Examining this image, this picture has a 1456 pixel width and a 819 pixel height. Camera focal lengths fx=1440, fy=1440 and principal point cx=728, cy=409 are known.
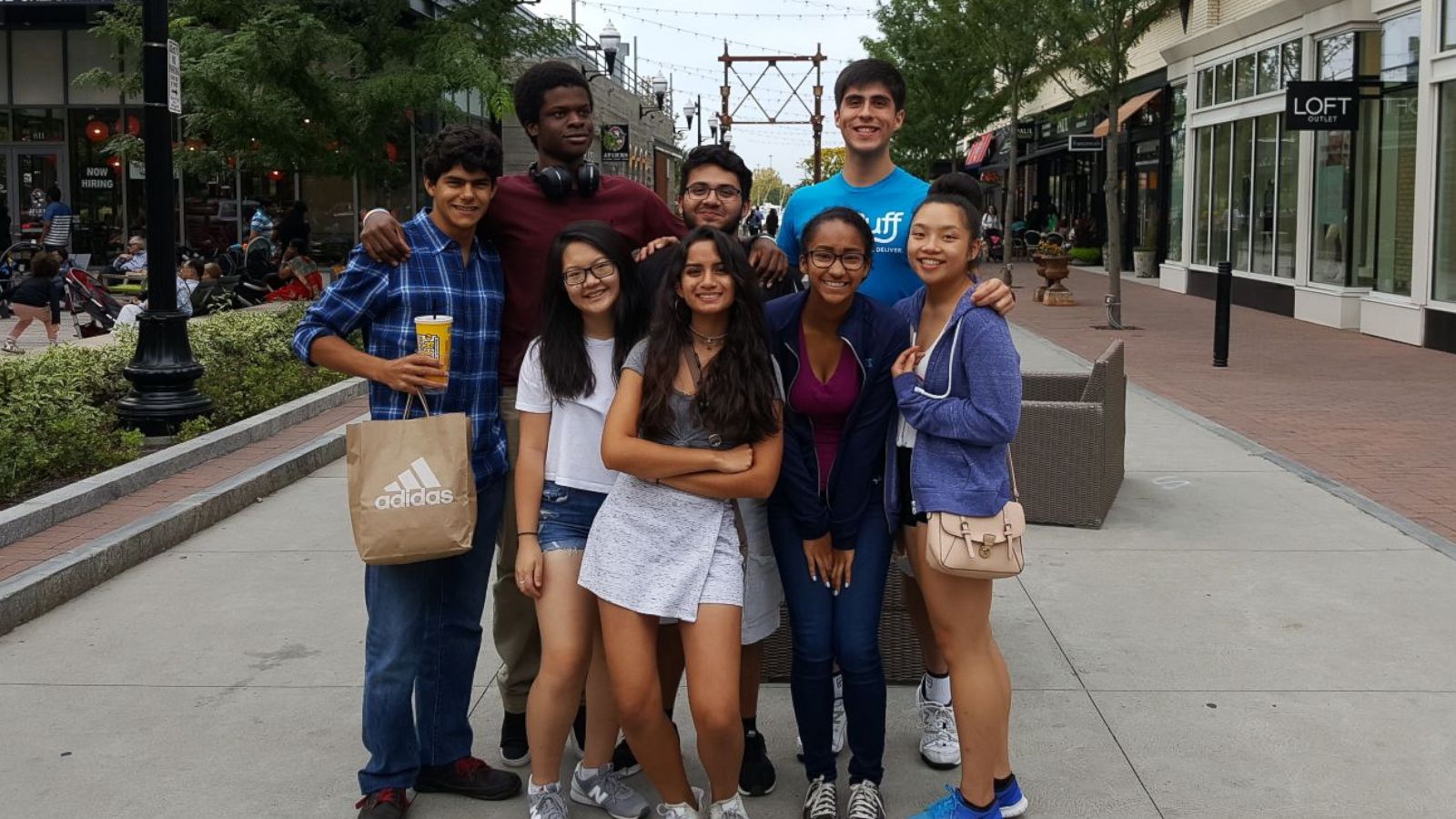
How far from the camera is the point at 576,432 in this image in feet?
12.4

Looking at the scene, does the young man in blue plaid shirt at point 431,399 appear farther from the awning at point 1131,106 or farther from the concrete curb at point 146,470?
the awning at point 1131,106

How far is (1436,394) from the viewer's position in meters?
12.4

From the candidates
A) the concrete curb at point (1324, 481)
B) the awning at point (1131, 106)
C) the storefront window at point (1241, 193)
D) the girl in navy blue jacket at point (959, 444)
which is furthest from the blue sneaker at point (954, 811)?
the awning at point (1131, 106)

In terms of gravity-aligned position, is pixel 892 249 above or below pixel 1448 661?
above

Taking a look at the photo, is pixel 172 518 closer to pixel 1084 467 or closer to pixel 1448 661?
pixel 1084 467

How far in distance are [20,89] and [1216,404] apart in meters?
24.5

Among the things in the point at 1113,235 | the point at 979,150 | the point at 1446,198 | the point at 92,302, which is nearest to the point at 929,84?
the point at 979,150

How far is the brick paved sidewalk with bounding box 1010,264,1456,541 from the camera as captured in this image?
885 cm

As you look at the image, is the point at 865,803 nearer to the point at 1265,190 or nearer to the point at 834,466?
the point at 834,466

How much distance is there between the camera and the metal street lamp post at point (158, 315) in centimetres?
922

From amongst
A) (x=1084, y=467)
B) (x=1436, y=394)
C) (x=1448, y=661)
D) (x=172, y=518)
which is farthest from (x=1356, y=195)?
(x=172, y=518)

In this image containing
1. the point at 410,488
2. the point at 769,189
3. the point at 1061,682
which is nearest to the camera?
the point at 410,488

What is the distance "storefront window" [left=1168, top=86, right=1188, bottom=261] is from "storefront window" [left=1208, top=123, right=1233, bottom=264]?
2355 millimetres

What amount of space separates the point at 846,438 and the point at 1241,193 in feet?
71.6
